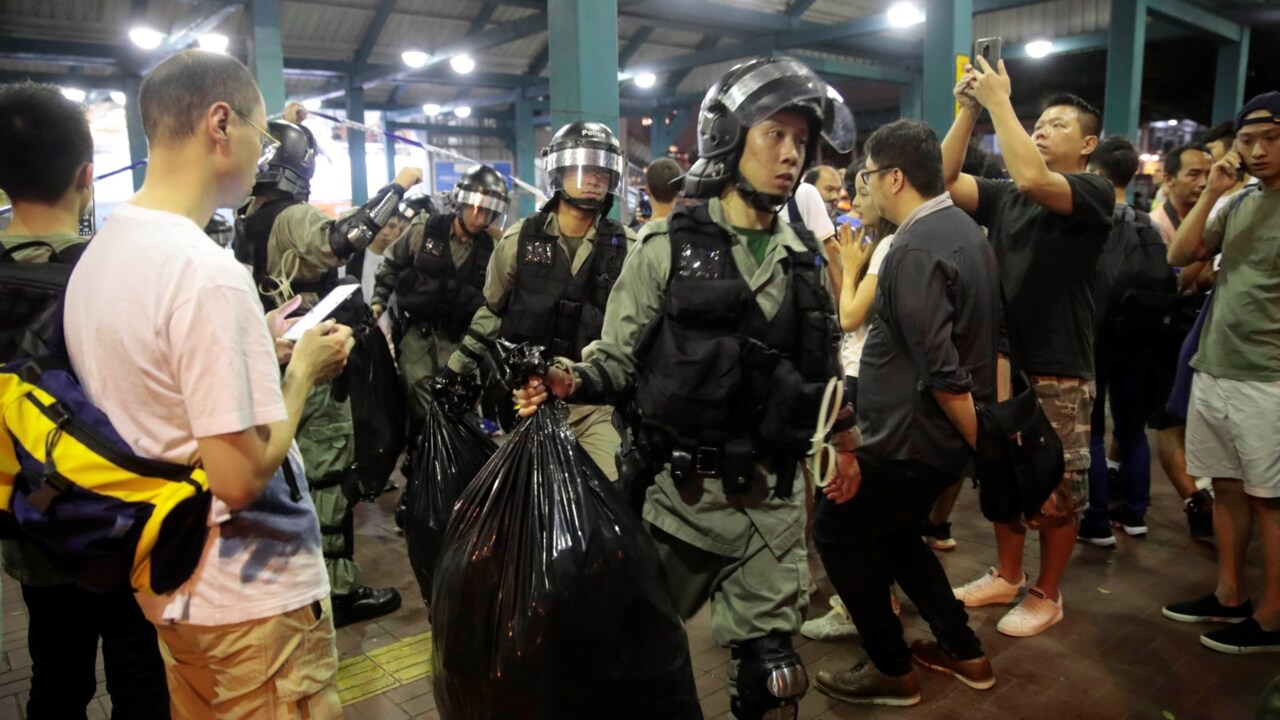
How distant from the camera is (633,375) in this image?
93.2 inches

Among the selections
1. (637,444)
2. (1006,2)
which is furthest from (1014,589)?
(1006,2)

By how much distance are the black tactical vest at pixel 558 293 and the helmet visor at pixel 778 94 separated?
4.29 ft

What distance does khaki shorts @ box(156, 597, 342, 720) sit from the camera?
1.59 meters

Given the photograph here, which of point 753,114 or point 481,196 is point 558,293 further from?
point 753,114

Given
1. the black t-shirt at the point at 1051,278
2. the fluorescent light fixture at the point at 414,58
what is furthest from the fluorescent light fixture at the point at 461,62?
the black t-shirt at the point at 1051,278

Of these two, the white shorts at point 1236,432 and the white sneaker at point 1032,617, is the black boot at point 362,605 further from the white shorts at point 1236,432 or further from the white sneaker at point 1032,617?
the white shorts at point 1236,432

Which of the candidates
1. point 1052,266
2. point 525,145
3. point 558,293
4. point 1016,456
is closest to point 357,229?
point 558,293

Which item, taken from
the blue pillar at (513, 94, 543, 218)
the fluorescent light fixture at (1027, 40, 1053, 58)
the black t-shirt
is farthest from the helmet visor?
the blue pillar at (513, 94, 543, 218)

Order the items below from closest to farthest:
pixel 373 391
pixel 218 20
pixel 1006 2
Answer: pixel 373 391, pixel 218 20, pixel 1006 2

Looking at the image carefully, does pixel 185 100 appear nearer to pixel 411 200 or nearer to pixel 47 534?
pixel 47 534

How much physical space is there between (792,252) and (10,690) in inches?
128

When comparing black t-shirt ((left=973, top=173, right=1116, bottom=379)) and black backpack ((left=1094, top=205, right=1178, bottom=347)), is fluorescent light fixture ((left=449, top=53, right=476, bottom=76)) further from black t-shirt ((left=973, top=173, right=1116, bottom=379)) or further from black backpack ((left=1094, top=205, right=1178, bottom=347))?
black t-shirt ((left=973, top=173, right=1116, bottom=379))

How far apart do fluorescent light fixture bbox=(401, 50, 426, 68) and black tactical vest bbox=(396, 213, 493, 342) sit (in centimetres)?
751

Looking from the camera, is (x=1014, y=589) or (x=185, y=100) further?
(x=1014, y=589)
